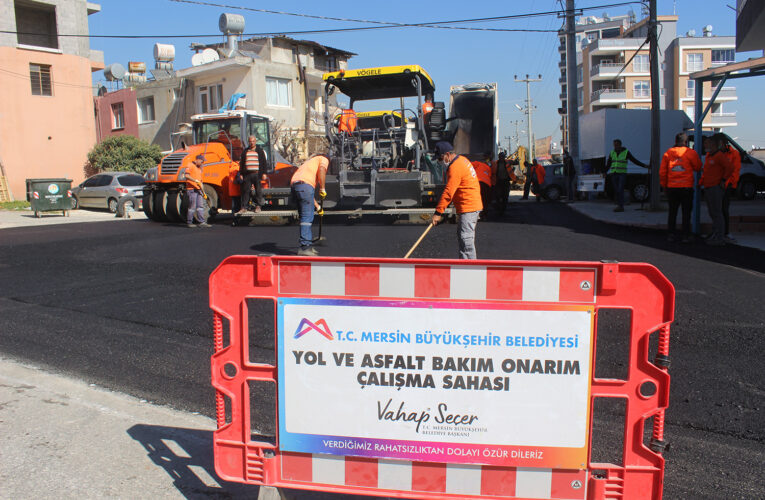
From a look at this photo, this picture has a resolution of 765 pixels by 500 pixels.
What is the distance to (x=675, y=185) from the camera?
1001 centimetres

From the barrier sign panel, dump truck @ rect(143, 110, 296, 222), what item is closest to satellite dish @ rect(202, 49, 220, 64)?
dump truck @ rect(143, 110, 296, 222)

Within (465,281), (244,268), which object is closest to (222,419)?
(244,268)

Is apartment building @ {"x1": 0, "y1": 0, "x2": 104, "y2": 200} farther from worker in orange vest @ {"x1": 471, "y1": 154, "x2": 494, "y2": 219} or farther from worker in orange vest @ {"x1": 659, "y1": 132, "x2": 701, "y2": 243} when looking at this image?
worker in orange vest @ {"x1": 659, "y1": 132, "x2": 701, "y2": 243}

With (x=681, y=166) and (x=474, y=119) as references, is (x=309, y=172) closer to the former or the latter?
(x=681, y=166)

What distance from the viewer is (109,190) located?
882 inches

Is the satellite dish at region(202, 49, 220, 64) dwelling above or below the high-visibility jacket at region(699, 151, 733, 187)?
above

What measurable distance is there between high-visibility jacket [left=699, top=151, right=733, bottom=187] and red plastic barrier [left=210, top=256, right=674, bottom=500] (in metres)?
8.51

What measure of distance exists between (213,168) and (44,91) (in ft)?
58.8

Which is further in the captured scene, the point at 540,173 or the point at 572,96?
the point at 540,173

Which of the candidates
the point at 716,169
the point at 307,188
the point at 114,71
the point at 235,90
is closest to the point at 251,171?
the point at 307,188

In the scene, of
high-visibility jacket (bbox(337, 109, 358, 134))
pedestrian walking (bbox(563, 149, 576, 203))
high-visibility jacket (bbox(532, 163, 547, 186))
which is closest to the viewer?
high-visibility jacket (bbox(337, 109, 358, 134))

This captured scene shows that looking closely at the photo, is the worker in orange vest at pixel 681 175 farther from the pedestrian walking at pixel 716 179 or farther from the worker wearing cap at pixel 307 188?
the worker wearing cap at pixel 307 188

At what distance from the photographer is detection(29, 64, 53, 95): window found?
2778cm

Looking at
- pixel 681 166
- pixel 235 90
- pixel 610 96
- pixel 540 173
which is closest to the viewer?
pixel 681 166
